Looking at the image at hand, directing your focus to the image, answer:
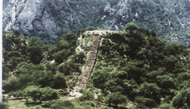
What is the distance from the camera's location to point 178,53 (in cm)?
3497

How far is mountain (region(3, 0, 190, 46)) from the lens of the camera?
73.3 m

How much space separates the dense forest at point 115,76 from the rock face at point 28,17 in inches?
1547

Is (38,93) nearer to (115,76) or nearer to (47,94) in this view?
(47,94)

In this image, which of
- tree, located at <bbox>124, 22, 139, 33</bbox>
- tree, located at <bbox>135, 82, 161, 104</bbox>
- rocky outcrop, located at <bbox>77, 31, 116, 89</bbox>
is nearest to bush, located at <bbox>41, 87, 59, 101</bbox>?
rocky outcrop, located at <bbox>77, 31, 116, 89</bbox>

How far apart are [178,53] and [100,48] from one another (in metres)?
19.0

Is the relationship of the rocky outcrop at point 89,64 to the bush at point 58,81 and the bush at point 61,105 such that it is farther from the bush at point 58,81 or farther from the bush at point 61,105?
the bush at point 61,105

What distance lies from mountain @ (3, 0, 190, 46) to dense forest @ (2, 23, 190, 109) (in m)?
37.6

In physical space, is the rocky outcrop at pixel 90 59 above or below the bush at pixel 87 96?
above

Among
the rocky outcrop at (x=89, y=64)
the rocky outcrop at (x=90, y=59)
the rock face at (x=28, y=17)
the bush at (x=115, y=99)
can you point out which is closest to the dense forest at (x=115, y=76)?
the bush at (x=115, y=99)

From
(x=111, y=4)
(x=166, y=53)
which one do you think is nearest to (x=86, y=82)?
(x=166, y=53)

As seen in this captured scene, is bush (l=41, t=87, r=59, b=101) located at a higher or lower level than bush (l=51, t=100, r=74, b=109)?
higher

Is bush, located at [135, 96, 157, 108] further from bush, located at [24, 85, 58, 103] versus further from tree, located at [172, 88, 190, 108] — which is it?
bush, located at [24, 85, 58, 103]

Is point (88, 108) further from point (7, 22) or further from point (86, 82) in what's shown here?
point (7, 22)

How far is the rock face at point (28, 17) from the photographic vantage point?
73.1m
